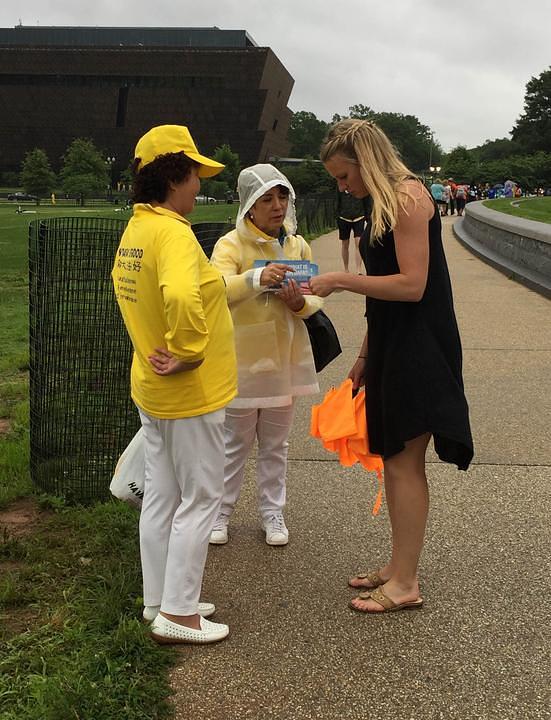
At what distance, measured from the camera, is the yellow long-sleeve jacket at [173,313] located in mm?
2408

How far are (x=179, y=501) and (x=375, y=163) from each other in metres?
1.47

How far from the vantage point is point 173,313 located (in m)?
2.39

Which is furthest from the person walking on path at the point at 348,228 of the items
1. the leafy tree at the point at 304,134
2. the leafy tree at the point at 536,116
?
the leafy tree at the point at 304,134

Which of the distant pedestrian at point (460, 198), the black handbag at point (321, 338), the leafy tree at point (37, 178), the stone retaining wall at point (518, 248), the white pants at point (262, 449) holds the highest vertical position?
the leafy tree at point (37, 178)

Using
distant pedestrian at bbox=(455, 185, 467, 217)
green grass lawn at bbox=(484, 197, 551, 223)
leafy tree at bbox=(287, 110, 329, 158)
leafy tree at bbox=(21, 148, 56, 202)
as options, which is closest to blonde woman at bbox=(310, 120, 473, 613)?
green grass lawn at bbox=(484, 197, 551, 223)

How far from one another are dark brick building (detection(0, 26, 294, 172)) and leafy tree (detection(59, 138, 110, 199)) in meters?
17.5

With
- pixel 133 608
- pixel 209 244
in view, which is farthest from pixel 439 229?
pixel 209 244

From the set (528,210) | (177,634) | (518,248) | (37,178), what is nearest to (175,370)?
(177,634)

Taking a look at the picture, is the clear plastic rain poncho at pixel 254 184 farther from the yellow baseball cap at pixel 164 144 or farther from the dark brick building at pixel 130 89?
the dark brick building at pixel 130 89

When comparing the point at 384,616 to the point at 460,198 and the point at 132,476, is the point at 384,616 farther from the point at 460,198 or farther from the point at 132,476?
the point at 460,198

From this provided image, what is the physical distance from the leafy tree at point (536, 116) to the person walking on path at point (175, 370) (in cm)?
12221

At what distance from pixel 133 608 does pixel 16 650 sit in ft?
→ 1.50

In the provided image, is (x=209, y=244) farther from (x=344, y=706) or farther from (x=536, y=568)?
(x=344, y=706)

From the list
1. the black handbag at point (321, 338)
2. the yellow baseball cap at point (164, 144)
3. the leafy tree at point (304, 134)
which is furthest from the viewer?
the leafy tree at point (304, 134)
